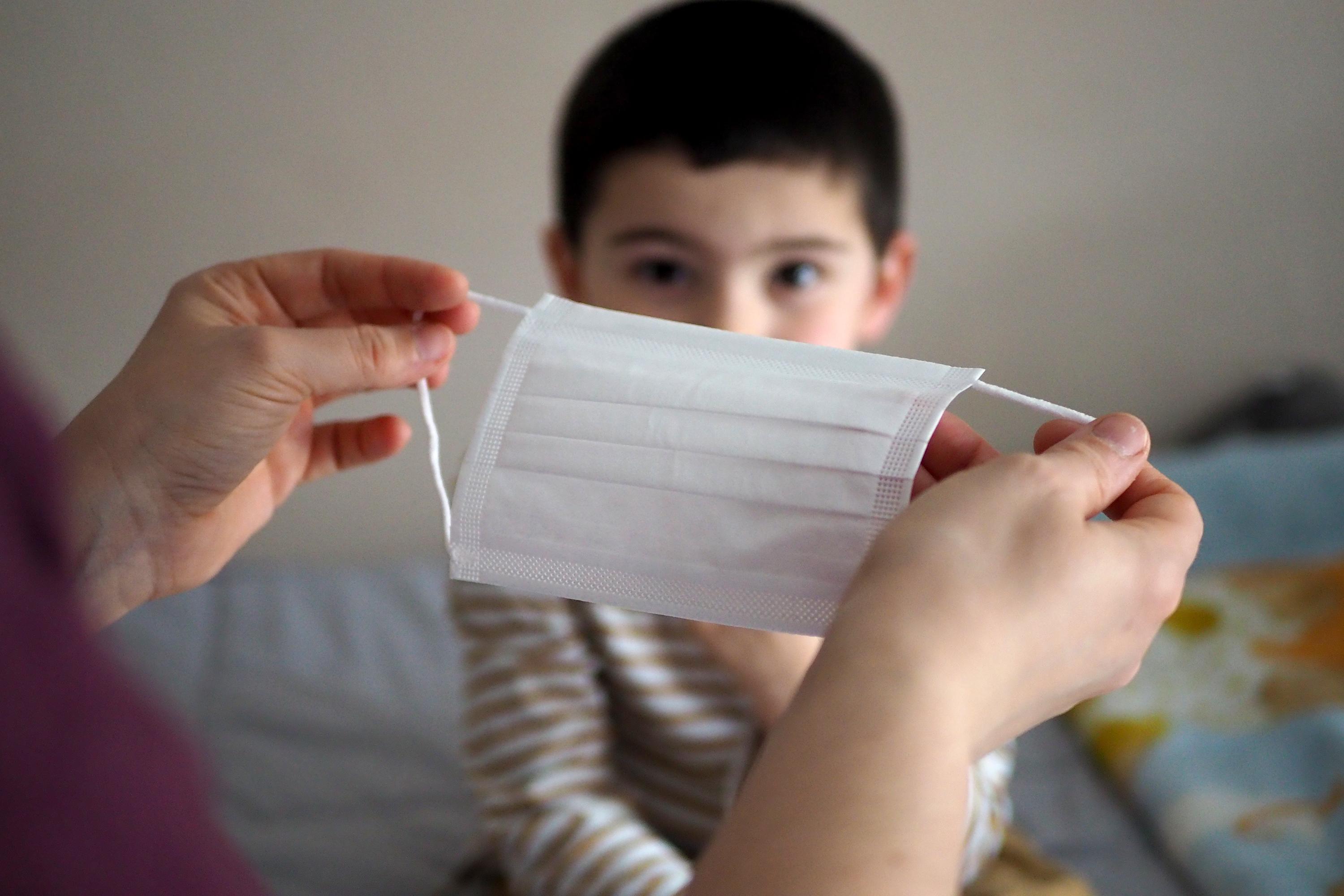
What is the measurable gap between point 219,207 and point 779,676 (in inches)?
47.1

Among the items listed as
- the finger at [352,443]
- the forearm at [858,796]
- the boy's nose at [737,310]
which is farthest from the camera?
the boy's nose at [737,310]

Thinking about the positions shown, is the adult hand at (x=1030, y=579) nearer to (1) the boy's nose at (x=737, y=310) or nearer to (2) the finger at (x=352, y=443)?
(2) the finger at (x=352, y=443)

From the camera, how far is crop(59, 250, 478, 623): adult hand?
0.54m

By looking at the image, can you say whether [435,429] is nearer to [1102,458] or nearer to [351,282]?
[351,282]

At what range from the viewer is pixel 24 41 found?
1472 mm

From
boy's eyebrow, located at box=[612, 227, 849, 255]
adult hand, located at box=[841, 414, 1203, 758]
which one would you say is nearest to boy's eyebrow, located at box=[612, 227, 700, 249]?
boy's eyebrow, located at box=[612, 227, 849, 255]

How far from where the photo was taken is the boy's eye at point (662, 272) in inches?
37.7

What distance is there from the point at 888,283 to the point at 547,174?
74cm

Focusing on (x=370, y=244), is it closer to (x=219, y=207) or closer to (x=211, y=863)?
(x=219, y=207)

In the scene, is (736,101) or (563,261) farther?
(563,261)

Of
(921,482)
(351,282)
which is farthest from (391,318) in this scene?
(921,482)

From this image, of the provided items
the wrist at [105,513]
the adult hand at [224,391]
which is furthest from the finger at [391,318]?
the wrist at [105,513]

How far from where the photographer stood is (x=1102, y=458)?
42 cm

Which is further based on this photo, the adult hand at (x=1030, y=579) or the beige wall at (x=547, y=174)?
the beige wall at (x=547, y=174)
